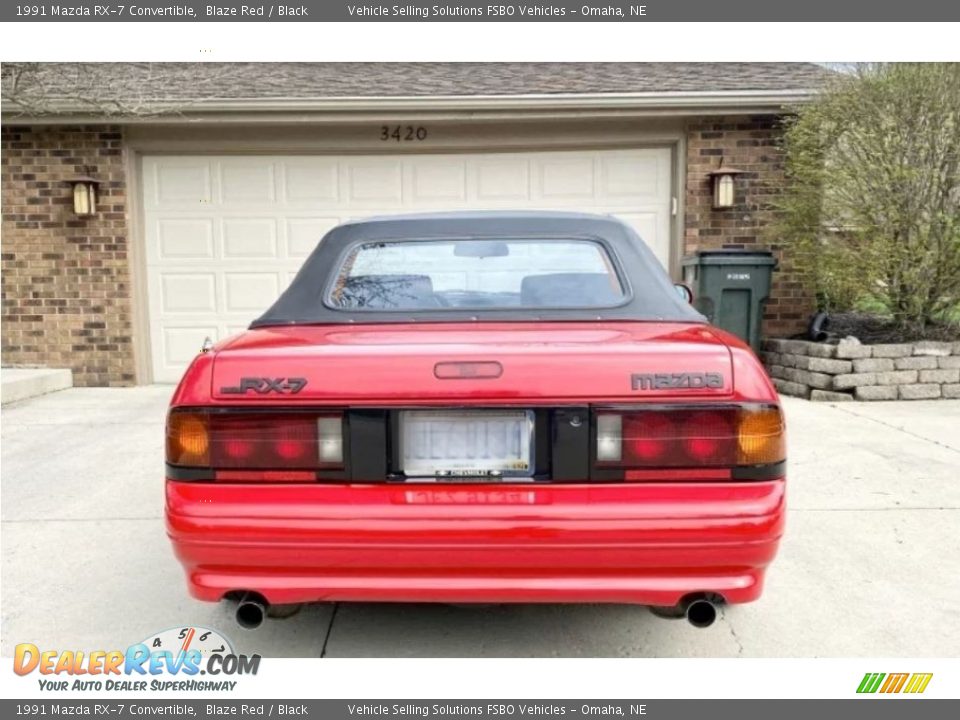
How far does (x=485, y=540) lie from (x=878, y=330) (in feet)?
21.0

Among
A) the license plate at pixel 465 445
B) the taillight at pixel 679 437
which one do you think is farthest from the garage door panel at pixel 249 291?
the taillight at pixel 679 437

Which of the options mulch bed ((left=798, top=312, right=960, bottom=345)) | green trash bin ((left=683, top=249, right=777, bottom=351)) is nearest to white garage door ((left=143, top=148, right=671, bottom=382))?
green trash bin ((left=683, top=249, right=777, bottom=351))

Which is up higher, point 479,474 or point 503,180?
point 503,180

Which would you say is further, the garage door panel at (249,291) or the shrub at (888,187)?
the garage door panel at (249,291)

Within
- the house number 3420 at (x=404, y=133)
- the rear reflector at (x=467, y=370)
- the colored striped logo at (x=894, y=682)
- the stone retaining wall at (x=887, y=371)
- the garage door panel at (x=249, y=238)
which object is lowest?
the colored striped logo at (x=894, y=682)

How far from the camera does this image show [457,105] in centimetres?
721

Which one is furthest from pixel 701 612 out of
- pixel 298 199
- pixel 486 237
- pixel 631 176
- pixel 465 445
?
pixel 298 199

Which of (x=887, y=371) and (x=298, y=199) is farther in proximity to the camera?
(x=298, y=199)

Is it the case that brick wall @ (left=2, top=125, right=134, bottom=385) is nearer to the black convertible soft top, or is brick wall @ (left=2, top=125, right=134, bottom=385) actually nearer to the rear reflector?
the black convertible soft top

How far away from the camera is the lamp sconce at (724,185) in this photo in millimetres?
7336

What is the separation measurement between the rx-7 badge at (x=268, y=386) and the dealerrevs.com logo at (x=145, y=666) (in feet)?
3.21

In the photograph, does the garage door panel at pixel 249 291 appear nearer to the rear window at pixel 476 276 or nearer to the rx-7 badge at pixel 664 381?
the rear window at pixel 476 276

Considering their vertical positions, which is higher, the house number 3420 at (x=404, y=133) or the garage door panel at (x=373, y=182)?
the house number 3420 at (x=404, y=133)

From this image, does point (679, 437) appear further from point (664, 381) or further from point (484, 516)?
point (484, 516)
